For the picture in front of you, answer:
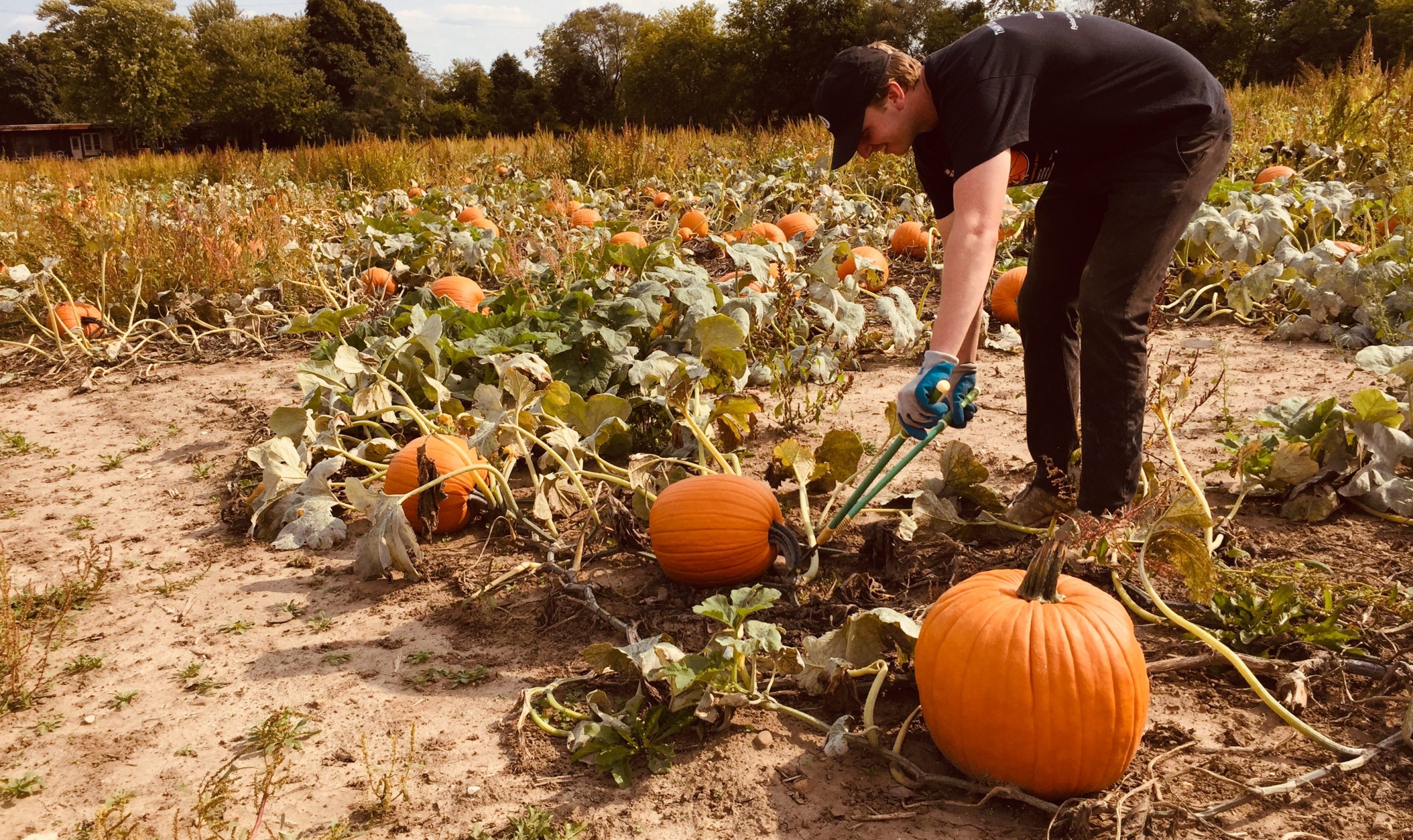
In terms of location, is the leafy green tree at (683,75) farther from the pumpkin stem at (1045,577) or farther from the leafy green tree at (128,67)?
the pumpkin stem at (1045,577)

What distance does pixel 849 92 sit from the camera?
225 centimetres

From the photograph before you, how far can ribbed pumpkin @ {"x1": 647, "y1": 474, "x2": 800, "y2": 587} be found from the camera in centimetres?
262

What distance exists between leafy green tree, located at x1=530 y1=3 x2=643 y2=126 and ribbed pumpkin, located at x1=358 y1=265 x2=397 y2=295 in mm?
38417

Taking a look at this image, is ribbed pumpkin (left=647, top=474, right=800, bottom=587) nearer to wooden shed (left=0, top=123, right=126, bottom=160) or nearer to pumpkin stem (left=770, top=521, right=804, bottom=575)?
pumpkin stem (left=770, top=521, right=804, bottom=575)

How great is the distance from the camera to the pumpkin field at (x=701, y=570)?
184 centimetres

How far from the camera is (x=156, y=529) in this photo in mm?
3504

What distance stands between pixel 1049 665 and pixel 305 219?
781 cm

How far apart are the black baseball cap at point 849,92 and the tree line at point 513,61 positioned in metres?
31.6

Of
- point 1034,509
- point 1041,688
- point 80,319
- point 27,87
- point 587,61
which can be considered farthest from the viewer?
point 27,87

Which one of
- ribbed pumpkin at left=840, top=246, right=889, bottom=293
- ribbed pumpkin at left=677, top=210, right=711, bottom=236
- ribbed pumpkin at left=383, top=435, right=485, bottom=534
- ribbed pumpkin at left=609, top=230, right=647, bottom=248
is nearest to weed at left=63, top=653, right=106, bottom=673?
ribbed pumpkin at left=383, top=435, right=485, bottom=534

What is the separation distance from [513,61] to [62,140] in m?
27.3

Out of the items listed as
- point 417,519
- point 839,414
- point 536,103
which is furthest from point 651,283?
point 536,103

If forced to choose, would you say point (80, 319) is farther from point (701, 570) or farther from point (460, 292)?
point (701, 570)

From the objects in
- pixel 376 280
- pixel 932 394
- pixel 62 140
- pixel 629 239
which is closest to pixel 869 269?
pixel 629 239
